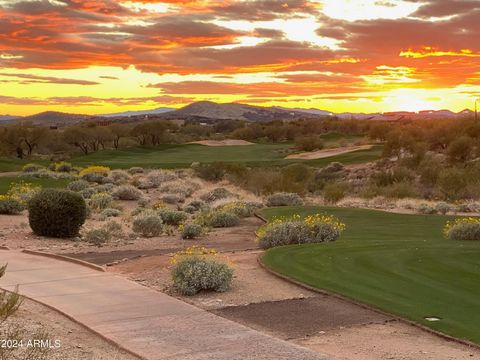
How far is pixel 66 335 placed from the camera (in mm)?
→ 9648

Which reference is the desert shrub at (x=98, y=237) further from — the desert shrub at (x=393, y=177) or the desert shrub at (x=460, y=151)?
the desert shrub at (x=460, y=151)

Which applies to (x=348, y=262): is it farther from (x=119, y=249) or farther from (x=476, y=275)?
(x=119, y=249)

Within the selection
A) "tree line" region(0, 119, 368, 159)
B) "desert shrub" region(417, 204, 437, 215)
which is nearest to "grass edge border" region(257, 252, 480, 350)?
"desert shrub" region(417, 204, 437, 215)

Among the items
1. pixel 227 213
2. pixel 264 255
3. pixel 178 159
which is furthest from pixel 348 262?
pixel 178 159

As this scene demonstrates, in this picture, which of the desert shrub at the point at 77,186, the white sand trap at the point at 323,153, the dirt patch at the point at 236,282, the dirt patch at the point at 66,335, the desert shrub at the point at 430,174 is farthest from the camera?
the white sand trap at the point at 323,153

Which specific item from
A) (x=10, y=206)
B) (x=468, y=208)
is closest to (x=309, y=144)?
(x=468, y=208)

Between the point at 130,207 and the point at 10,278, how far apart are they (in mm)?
20356

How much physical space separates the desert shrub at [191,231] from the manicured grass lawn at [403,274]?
5813 mm

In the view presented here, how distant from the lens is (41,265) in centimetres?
1562

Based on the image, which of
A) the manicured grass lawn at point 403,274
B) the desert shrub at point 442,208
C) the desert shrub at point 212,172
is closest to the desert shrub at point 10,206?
the manicured grass lawn at point 403,274

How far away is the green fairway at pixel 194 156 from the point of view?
72.4m

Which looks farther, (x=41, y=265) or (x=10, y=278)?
(x=41, y=265)

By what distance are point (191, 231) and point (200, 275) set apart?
9540 millimetres

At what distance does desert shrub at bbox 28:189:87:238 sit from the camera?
21.8m
